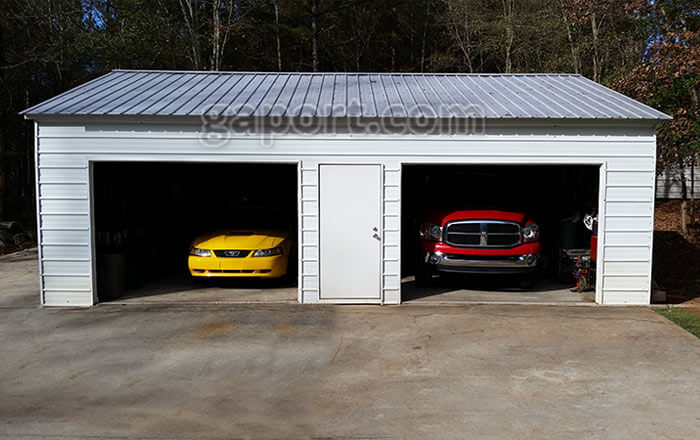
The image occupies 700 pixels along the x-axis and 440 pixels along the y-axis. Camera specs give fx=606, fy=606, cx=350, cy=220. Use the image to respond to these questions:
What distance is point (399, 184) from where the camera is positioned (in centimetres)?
959

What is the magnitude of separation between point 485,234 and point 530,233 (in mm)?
808

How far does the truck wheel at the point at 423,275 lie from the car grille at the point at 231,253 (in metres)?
3.06

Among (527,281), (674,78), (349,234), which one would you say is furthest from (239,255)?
(674,78)

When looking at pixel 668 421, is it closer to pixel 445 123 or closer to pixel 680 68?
pixel 445 123

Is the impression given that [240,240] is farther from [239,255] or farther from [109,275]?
[109,275]

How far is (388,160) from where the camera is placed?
9578 mm

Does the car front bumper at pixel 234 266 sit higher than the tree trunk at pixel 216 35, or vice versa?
the tree trunk at pixel 216 35

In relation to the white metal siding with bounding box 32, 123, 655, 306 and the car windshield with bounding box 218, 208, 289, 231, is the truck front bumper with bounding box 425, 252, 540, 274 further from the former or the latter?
the car windshield with bounding box 218, 208, 289, 231

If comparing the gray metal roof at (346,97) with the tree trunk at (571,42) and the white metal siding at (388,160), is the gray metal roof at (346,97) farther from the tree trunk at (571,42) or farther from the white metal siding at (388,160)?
the tree trunk at (571,42)

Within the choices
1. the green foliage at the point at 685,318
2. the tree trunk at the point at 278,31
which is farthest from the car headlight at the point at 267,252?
the tree trunk at the point at 278,31

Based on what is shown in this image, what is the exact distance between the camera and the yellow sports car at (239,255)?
33.6 feet

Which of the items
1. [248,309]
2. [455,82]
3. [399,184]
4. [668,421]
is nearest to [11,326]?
[248,309]

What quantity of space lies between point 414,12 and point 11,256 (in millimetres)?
20897

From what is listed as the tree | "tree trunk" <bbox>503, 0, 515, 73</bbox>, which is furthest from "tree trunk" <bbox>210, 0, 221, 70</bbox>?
the tree
